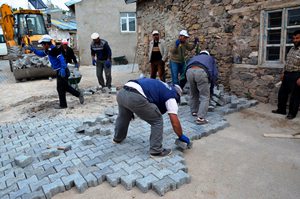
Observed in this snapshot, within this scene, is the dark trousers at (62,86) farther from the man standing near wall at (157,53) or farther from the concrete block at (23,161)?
the concrete block at (23,161)

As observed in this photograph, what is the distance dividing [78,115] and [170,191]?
3587mm

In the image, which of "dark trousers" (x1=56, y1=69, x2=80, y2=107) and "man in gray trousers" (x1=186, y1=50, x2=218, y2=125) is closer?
"man in gray trousers" (x1=186, y1=50, x2=218, y2=125)

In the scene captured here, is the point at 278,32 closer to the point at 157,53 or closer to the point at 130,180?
the point at 157,53

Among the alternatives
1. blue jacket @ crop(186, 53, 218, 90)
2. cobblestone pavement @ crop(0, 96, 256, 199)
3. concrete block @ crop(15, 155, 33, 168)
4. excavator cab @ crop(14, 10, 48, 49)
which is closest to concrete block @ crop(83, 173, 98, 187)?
cobblestone pavement @ crop(0, 96, 256, 199)

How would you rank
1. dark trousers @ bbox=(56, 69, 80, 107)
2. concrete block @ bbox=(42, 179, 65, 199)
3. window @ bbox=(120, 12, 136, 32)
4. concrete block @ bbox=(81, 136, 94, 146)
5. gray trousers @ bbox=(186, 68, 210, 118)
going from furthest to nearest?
1. window @ bbox=(120, 12, 136, 32)
2. dark trousers @ bbox=(56, 69, 80, 107)
3. gray trousers @ bbox=(186, 68, 210, 118)
4. concrete block @ bbox=(81, 136, 94, 146)
5. concrete block @ bbox=(42, 179, 65, 199)

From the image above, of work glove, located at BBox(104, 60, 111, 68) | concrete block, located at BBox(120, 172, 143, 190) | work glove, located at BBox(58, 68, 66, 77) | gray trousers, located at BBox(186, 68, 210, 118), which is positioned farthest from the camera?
work glove, located at BBox(104, 60, 111, 68)

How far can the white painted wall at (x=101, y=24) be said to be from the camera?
17.2m

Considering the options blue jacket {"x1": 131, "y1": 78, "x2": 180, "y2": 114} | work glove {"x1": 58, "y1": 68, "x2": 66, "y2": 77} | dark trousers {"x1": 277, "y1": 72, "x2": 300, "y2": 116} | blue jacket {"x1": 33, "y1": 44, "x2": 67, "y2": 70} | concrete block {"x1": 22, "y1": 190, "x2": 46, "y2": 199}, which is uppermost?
blue jacket {"x1": 33, "y1": 44, "x2": 67, "y2": 70}

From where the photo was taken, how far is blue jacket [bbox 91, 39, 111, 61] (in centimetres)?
792

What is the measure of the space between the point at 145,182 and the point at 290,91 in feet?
12.7

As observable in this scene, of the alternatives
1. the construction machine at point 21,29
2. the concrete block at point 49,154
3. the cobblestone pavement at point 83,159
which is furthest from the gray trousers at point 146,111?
the construction machine at point 21,29

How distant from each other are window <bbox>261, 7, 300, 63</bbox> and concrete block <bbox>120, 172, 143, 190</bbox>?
4.38 metres

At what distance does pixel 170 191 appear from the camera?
2.93m

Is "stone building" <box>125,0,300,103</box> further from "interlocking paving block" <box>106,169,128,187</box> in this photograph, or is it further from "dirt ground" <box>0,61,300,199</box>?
"interlocking paving block" <box>106,169,128,187</box>
